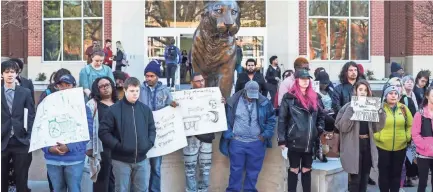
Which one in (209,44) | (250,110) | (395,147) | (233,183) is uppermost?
(209,44)

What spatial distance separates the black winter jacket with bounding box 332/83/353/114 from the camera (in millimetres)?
9539

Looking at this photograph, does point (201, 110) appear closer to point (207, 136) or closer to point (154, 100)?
point (207, 136)

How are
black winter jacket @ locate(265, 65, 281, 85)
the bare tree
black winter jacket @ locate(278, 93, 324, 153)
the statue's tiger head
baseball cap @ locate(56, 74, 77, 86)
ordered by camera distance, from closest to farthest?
baseball cap @ locate(56, 74, 77, 86), black winter jacket @ locate(278, 93, 324, 153), the statue's tiger head, black winter jacket @ locate(265, 65, 281, 85), the bare tree

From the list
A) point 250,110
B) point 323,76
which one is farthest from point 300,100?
point 323,76

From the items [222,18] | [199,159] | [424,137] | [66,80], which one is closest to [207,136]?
[199,159]

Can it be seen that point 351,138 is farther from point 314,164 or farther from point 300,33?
point 300,33

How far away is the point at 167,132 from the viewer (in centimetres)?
845

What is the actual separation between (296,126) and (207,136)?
1315mm

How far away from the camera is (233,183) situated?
876 centimetres

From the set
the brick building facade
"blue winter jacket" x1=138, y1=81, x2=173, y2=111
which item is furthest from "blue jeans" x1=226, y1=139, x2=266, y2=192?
the brick building facade

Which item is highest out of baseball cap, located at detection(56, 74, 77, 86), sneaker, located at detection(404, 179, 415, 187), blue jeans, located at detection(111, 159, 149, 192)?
baseball cap, located at detection(56, 74, 77, 86)

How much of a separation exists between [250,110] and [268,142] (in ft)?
1.98

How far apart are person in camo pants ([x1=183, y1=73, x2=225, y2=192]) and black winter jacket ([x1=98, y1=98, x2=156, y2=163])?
1150mm

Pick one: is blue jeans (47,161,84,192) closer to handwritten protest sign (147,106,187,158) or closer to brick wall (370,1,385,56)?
handwritten protest sign (147,106,187,158)
